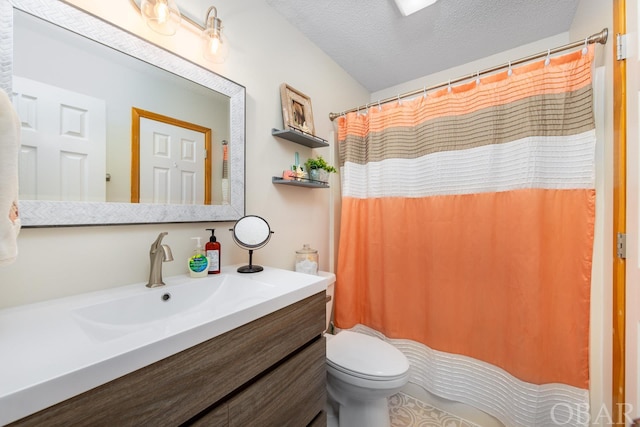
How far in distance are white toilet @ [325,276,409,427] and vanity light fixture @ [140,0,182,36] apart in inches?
63.9

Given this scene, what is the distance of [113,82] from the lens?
3.03 ft

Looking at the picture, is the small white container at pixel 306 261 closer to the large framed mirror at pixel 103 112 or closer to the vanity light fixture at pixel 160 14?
the large framed mirror at pixel 103 112

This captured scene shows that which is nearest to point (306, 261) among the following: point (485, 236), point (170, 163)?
point (170, 163)

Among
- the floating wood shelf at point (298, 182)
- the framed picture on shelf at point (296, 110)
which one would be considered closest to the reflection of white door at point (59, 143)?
the floating wood shelf at point (298, 182)

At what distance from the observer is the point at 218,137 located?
1225 millimetres

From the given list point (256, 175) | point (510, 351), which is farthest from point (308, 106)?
point (510, 351)

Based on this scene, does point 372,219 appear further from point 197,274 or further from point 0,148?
point 0,148

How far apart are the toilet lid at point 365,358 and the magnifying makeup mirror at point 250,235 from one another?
23.9 inches

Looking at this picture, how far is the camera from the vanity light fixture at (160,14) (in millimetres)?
958

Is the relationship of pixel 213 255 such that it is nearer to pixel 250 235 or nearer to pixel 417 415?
pixel 250 235

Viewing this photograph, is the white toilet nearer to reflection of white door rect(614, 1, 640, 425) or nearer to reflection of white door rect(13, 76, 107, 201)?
reflection of white door rect(614, 1, 640, 425)

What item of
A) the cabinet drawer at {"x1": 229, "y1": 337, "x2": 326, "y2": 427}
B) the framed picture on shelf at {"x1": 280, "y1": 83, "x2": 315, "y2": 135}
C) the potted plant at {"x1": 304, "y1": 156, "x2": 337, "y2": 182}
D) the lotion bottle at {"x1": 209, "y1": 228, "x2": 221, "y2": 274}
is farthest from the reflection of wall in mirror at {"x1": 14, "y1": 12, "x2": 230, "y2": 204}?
the cabinet drawer at {"x1": 229, "y1": 337, "x2": 326, "y2": 427}

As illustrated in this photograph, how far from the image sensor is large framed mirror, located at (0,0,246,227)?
767 millimetres

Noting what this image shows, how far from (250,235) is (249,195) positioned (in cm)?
27
